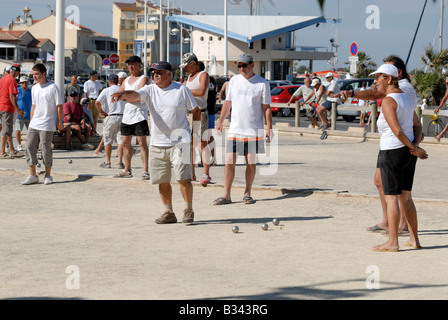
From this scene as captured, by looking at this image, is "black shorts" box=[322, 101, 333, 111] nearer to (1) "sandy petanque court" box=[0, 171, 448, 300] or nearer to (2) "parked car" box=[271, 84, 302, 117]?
(1) "sandy petanque court" box=[0, 171, 448, 300]

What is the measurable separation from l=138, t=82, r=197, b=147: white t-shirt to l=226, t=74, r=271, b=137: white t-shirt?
5.87 feet

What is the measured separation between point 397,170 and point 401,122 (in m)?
0.47

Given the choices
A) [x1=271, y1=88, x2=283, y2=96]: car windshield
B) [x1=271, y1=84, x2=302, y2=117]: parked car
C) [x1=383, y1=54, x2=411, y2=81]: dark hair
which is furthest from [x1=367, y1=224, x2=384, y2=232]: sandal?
[x1=271, y1=88, x2=283, y2=96]: car windshield

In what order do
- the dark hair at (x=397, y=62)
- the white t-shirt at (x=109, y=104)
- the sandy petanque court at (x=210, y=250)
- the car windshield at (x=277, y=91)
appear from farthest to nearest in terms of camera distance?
the car windshield at (x=277, y=91)
the white t-shirt at (x=109, y=104)
the dark hair at (x=397, y=62)
the sandy petanque court at (x=210, y=250)

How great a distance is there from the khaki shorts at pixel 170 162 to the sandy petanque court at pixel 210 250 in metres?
0.59

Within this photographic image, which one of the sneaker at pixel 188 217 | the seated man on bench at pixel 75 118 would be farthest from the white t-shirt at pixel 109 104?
the sneaker at pixel 188 217

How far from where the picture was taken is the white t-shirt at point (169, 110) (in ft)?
30.3

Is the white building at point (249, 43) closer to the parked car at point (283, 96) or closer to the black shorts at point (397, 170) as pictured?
the parked car at point (283, 96)

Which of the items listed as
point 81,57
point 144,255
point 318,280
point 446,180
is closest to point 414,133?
point 318,280

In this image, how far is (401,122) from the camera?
7922 mm

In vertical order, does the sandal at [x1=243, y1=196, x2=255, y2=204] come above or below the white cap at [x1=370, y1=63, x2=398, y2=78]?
below

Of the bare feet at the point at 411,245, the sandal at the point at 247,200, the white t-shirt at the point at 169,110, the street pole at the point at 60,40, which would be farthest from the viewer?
the street pole at the point at 60,40

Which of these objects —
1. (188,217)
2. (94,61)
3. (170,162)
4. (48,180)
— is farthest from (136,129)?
(94,61)

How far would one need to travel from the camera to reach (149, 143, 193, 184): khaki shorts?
9.31m
